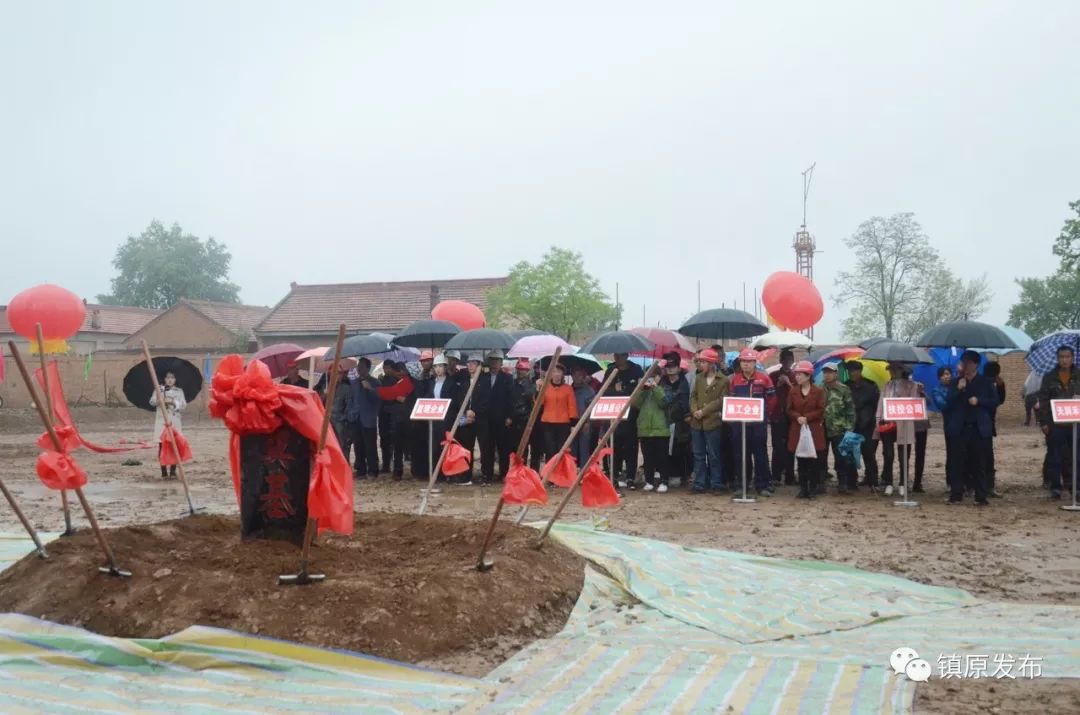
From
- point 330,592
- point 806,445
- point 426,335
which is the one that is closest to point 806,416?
point 806,445

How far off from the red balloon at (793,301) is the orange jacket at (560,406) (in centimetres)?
367

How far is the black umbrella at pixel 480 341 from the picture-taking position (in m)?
13.4

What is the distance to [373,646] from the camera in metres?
5.04

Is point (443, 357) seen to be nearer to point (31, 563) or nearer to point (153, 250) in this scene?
point (31, 563)

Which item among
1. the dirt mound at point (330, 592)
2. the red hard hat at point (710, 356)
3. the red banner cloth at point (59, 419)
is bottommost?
the dirt mound at point (330, 592)

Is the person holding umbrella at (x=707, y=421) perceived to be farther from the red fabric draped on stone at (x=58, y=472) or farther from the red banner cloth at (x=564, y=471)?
the red fabric draped on stone at (x=58, y=472)

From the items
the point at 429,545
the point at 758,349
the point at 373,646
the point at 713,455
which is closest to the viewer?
the point at 373,646

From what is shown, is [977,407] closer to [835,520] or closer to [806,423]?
[806,423]

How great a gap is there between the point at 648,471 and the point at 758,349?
265cm

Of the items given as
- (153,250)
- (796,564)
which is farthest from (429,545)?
(153,250)

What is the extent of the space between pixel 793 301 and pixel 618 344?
132 inches

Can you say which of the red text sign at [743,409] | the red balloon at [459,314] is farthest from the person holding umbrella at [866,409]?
the red balloon at [459,314]

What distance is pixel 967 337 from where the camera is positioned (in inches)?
463

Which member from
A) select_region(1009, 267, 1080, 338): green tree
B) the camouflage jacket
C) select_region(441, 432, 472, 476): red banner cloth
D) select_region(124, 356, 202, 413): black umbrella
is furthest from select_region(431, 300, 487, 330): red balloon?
select_region(1009, 267, 1080, 338): green tree
